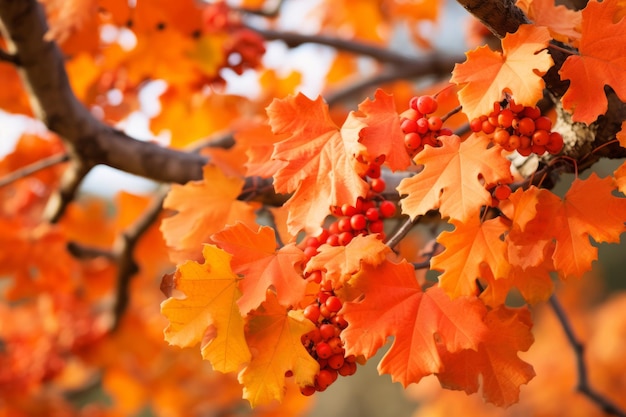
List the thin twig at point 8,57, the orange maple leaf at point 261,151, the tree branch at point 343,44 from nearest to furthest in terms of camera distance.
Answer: the orange maple leaf at point 261,151
the thin twig at point 8,57
the tree branch at point 343,44

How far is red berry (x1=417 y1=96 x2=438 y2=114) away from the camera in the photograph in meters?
0.81

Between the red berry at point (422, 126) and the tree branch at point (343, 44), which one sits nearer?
the red berry at point (422, 126)

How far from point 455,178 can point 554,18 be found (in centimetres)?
29

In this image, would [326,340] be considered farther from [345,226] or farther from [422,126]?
[422,126]

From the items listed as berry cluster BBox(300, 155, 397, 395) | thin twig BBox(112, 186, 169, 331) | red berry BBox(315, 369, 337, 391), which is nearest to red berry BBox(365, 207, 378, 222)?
berry cluster BBox(300, 155, 397, 395)

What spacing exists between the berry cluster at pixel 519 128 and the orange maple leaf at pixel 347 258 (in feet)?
0.62

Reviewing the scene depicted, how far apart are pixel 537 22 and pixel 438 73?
1.75m

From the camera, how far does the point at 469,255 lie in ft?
2.56

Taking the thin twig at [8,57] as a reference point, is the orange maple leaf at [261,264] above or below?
above

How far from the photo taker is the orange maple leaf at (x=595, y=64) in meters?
0.76

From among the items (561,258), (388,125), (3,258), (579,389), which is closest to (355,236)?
(388,125)

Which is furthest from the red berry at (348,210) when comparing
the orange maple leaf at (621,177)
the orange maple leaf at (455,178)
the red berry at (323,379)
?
the orange maple leaf at (621,177)

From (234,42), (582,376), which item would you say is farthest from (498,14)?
(582,376)

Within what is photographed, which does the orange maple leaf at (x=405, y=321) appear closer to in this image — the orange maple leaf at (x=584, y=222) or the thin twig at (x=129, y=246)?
the orange maple leaf at (x=584, y=222)
